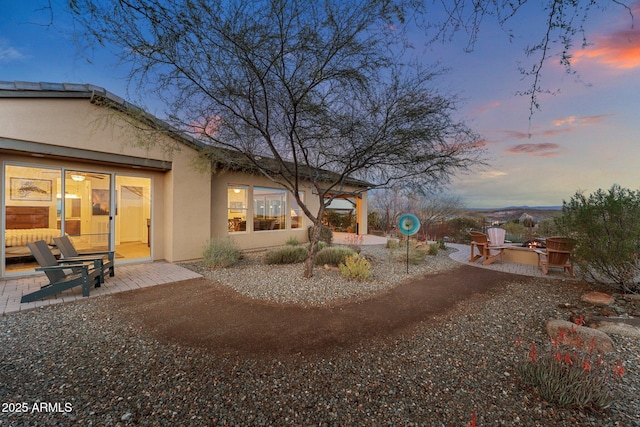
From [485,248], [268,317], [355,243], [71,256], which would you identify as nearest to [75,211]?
[71,256]

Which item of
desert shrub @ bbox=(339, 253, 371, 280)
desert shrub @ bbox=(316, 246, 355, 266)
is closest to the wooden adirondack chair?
desert shrub @ bbox=(316, 246, 355, 266)

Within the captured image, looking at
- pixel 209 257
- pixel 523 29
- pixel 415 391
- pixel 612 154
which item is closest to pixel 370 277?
pixel 415 391

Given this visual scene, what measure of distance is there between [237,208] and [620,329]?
9.72 metres

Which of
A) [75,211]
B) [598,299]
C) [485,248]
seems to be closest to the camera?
[598,299]

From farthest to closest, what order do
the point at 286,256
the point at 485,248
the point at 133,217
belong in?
the point at 485,248, the point at 286,256, the point at 133,217

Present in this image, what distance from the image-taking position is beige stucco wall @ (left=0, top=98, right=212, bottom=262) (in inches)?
205

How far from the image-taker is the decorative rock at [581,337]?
2.94 m

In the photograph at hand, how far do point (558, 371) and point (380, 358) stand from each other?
1.59m

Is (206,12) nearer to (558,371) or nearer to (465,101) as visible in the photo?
(465,101)

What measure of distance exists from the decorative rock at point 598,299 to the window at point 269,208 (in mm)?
9385

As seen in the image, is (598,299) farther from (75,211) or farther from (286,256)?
(75,211)

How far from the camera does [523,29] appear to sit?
2.27m

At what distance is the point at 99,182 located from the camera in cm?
679

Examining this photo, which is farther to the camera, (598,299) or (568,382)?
(598,299)
